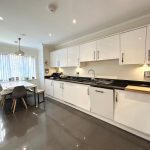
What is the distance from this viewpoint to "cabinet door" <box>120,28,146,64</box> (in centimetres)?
223

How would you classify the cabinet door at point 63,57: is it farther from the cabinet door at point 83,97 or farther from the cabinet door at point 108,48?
the cabinet door at point 108,48

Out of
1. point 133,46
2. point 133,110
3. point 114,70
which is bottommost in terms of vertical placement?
point 133,110

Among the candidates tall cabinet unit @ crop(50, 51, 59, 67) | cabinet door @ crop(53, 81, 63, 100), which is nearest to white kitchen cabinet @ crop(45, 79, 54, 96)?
cabinet door @ crop(53, 81, 63, 100)

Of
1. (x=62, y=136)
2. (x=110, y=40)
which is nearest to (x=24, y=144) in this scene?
(x=62, y=136)

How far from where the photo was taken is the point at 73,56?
3926 mm

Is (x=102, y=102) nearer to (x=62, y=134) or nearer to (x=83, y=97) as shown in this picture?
(x=83, y=97)

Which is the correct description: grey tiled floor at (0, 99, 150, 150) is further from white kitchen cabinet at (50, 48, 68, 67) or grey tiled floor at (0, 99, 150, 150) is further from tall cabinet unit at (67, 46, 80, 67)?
white kitchen cabinet at (50, 48, 68, 67)

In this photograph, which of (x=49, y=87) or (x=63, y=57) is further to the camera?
Answer: (x=49, y=87)

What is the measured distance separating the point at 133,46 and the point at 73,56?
2.05 m

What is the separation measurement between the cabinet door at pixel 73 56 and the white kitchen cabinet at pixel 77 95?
2.51ft

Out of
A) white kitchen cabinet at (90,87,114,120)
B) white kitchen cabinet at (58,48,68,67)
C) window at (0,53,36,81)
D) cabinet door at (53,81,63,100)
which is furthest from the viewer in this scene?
window at (0,53,36,81)

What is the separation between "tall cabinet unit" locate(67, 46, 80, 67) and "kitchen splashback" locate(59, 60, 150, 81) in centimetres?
26

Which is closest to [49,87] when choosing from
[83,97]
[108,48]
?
[83,97]

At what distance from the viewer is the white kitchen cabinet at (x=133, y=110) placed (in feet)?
6.47
